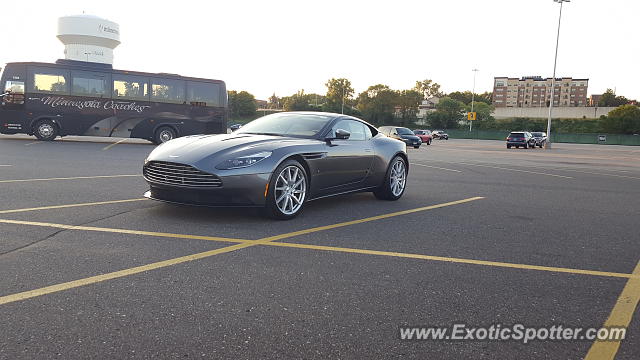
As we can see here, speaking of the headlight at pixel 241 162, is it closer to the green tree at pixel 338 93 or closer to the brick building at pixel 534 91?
the green tree at pixel 338 93

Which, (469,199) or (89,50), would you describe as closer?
(469,199)

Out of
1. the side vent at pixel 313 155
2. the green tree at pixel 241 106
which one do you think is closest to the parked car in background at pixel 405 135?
the side vent at pixel 313 155

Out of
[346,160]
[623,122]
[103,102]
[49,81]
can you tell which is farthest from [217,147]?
[623,122]

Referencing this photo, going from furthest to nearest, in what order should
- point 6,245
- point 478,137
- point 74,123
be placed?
point 478,137 → point 74,123 → point 6,245

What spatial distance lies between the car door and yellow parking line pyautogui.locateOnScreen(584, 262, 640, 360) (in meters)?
3.56

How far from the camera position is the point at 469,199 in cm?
838

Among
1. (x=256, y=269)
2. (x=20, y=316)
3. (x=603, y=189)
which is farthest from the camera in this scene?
(x=603, y=189)

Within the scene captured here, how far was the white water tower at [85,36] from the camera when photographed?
3625 centimetres

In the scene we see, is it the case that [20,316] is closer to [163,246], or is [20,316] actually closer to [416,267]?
[163,246]

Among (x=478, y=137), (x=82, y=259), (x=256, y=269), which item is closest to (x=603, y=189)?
(x=256, y=269)

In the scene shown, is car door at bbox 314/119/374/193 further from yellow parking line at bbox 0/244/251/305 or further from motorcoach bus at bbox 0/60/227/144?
motorcoach bus at bbox 0/60/227/144

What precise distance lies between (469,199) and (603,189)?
4.24 meters

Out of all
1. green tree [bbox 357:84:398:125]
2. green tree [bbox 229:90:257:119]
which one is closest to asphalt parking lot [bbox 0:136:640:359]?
green tree [bbox 357:84:398:125]

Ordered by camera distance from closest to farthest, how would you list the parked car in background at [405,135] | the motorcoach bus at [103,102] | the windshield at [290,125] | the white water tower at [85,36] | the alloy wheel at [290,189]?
1. the alloy wheel at [290,189]
2. the windshield at [290,125]
3. the motorcoach bus at [103,102]
4. the parked car in background at [405,135]
5. the white water tower at [85,36]
